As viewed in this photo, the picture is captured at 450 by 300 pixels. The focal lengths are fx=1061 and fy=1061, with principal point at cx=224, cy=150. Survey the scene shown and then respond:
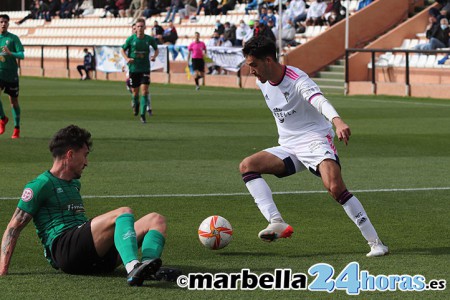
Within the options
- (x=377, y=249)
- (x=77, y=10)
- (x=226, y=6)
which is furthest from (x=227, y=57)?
(x=377, y=249)

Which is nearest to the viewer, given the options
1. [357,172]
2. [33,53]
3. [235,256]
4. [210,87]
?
[235,256]

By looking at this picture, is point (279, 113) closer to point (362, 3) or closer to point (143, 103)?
point (143, 103)

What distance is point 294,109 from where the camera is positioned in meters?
8.93

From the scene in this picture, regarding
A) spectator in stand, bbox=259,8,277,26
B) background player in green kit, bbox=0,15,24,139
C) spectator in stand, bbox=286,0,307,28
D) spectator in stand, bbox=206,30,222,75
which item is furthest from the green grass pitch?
spectator in stand, bbox=286,0,307,28

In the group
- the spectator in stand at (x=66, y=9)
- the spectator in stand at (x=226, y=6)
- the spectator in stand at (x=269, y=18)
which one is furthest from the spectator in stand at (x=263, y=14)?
the spectator in stand at (x=66, y=9)

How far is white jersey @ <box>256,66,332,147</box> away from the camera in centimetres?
886

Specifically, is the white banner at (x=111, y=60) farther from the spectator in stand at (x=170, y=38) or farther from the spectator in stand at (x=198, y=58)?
the spectator in stand at (x=198, y=58)

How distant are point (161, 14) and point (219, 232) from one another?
4653cm

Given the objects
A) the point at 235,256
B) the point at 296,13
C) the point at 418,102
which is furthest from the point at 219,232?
the point at 296,13

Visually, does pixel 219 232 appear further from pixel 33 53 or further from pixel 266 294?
pixel 33 53

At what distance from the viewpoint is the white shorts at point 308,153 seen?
8750 mm

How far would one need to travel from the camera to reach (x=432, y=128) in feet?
69.1

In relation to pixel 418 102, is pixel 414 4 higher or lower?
higher

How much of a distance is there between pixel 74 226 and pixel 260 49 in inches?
88.3
